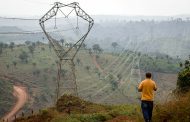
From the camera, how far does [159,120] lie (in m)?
11.2

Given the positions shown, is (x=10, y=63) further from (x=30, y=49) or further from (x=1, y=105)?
(x=1, y=105)

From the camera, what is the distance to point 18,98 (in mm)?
77562

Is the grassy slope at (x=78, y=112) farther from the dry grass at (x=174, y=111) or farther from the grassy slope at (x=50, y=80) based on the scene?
the grassy slope at (x=50, y=80)

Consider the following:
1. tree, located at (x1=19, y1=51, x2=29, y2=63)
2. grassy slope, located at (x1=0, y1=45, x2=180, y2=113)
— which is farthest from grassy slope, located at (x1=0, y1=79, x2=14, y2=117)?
tree, located at (x1=19, y1=51, x2=29, y2=63)

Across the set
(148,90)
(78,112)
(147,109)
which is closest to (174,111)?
(147,109)

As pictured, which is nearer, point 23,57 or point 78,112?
point 78,112

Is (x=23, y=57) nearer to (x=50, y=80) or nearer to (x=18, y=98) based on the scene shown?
(x=50, y=80)

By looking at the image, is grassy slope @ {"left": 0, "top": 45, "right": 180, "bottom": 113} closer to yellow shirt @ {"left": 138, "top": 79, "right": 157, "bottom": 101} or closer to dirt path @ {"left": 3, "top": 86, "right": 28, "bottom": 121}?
dirt path @ {"left": 3, "top": 86, "right": 28, "bottom": 121}

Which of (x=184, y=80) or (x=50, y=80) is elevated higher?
(x=184, y=80)

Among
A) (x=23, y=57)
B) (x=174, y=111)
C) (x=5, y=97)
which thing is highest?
(x=23, y=57)

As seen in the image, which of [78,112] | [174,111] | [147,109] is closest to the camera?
[174,111]

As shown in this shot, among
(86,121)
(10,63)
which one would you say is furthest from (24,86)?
(86,121)

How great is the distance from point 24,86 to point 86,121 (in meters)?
75.2

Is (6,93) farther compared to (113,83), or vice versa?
(113,83)
